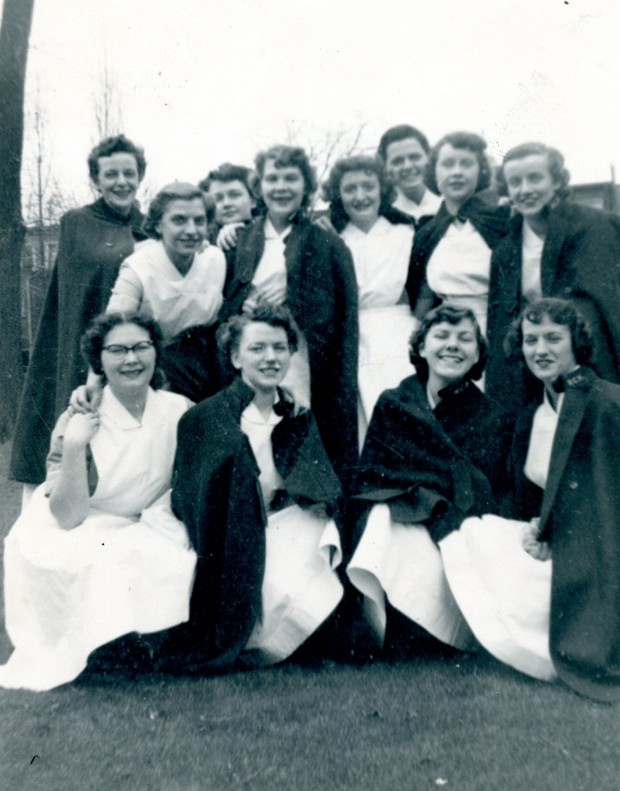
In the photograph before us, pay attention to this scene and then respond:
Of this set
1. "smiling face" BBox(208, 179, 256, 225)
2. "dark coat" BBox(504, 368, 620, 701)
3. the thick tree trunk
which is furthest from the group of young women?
the thick tree trunk

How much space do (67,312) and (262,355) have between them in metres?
1.38

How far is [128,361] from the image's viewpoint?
369cm

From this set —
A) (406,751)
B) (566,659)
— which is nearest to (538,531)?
(566,659)

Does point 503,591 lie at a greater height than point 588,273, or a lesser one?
lesser

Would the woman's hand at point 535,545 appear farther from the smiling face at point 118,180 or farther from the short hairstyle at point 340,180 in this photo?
the smiling face at point 118,180

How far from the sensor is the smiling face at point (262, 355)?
3.67 m

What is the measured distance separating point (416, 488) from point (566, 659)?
89 cm

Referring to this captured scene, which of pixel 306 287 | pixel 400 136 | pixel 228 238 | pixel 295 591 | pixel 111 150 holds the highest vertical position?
pixel 400 136

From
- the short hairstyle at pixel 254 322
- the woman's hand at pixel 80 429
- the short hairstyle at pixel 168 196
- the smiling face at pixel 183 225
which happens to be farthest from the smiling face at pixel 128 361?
the short hairstyle at pixel 168 196

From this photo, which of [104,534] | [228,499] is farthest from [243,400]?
[104,534]

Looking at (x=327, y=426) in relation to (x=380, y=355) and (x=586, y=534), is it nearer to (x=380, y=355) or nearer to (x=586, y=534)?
(x=380, y=355)

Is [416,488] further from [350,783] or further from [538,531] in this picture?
[350,783]

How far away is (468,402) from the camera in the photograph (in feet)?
12.3

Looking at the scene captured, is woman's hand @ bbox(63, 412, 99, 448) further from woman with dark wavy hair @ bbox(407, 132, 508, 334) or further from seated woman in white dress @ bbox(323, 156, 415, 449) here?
woman with dark wavy hair @ bbox(407, 132, 508, 334)
